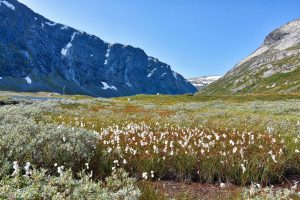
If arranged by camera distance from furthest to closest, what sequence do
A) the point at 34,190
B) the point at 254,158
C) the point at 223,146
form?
the point at 223,146 < the point at 254,158 < the point at 34,190

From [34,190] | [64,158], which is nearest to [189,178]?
[64,158]

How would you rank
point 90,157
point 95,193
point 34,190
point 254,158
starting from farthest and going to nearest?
1. point 254,158
2. point 90,157
3. point 95,193
4. point 34,190

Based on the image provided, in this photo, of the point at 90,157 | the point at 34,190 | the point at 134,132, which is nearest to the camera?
the point at 34,190

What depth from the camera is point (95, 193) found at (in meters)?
6.13

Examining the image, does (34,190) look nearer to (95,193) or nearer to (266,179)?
(95,193)

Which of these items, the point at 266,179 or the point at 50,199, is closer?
the point at 50,199

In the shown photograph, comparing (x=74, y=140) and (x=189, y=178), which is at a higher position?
(x=74, y=140)

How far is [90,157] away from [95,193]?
5023 millimetres

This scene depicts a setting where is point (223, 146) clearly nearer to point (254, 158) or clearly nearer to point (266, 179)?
point (254, 158)

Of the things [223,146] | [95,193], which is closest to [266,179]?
[223,146]

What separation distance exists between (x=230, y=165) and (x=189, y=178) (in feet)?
4.49

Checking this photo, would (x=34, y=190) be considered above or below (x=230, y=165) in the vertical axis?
above

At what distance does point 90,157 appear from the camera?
11.1m

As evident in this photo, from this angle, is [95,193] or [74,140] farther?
[74,140]
